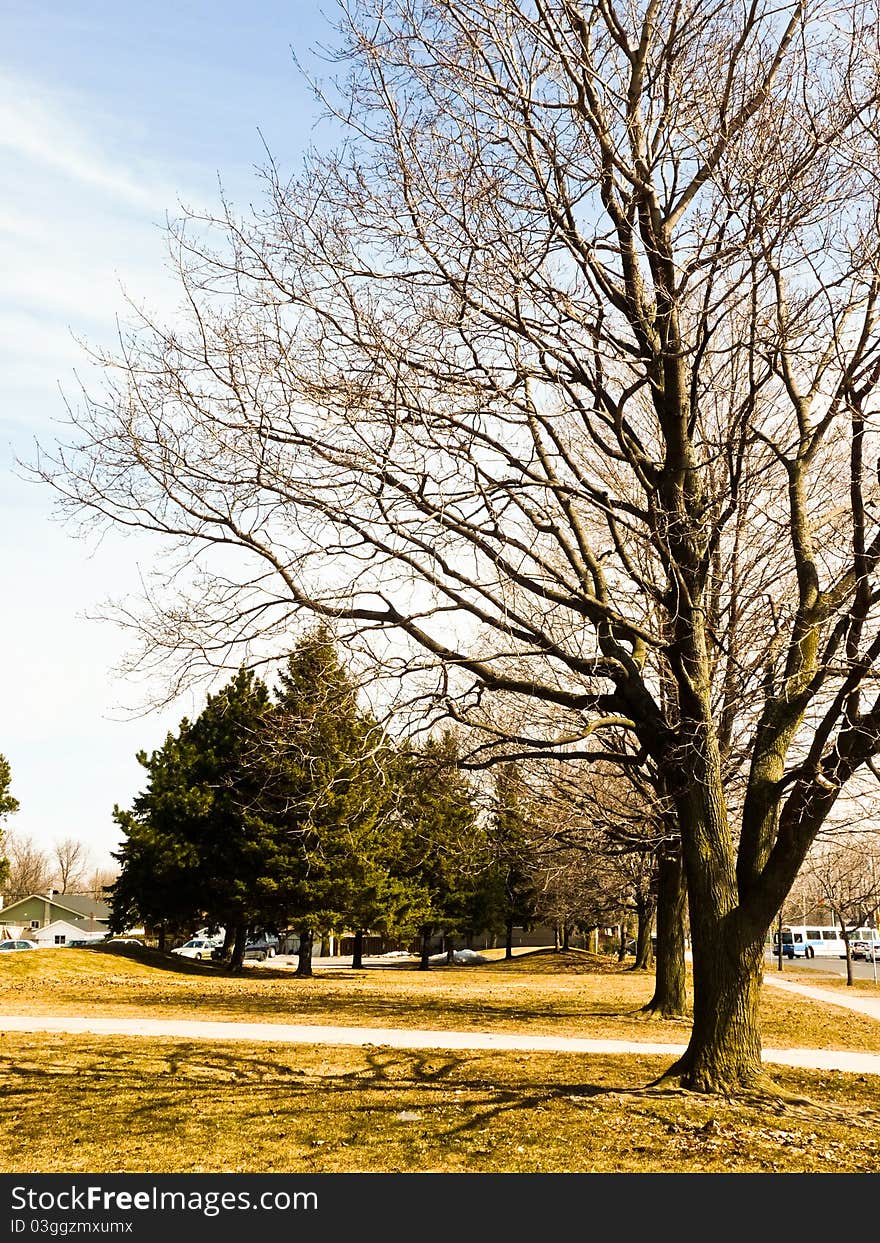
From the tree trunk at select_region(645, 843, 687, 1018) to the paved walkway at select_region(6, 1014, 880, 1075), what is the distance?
3.90 m

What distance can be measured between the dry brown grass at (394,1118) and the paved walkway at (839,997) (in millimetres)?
14993

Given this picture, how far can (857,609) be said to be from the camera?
28.3 feet

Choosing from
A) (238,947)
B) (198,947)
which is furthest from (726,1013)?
(198,947)

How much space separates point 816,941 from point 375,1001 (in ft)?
187

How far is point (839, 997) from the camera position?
28766 millimetres

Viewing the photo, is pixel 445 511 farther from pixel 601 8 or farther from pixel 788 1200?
pixel 788 1200

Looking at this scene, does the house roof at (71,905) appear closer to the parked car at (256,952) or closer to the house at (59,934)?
the house at (59,934)

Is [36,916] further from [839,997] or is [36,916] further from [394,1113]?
[394,1113]

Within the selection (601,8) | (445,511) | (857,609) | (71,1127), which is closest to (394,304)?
(445,511)

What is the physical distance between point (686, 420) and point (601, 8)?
374 centimetres

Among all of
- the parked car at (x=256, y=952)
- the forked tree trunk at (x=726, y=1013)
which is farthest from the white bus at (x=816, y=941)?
the forked tree trunk at (x=726, y=1013)

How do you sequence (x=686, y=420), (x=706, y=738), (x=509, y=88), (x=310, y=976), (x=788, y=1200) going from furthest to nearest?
(x=310, y=976), (x=686, y=420), (x=706, y=738), (x=509, y=88), (x=788, y=1200)

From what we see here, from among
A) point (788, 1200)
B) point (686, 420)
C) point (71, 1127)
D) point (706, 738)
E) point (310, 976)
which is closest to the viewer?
point (788, 1200)

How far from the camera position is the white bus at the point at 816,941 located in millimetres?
64375
